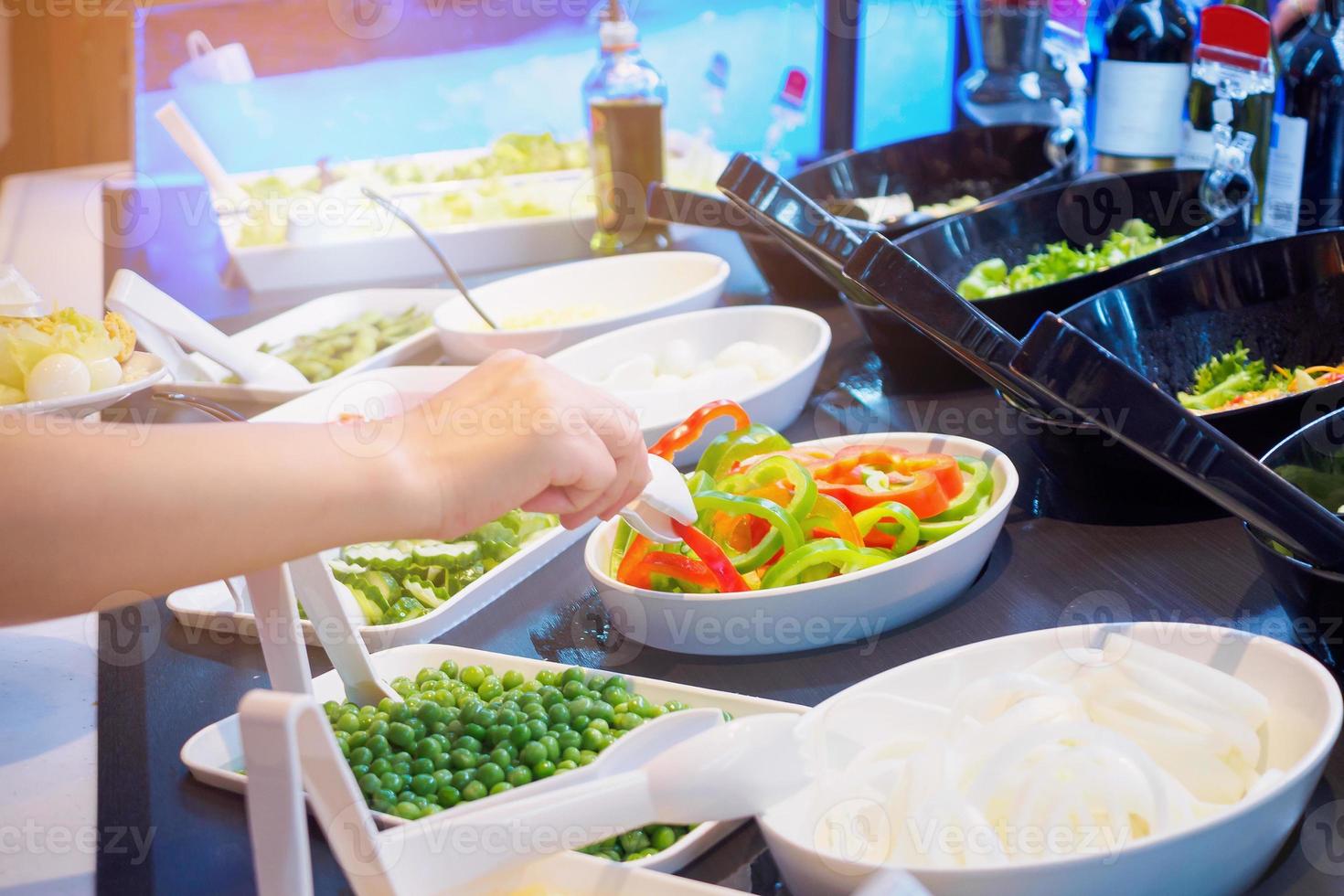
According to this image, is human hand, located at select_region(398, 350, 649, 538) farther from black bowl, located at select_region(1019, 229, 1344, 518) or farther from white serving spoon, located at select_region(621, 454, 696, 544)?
black bowl, located at select_region(1019, 229, 1344, 518)

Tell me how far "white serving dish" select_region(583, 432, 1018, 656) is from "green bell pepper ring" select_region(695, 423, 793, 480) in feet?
0.67

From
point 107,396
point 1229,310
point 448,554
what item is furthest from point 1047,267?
point 107,396

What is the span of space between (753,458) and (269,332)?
3.19 ft

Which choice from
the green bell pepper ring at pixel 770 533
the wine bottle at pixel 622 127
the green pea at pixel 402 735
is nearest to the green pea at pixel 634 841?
the green pea at pixel 402 735

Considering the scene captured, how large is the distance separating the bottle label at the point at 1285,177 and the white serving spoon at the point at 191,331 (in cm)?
132

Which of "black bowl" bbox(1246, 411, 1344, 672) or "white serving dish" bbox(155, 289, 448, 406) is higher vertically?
"black bowl" bbox(1246, 411, 1344, 672)

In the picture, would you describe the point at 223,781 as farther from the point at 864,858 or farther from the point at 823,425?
the point at 823,425

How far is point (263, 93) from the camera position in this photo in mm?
3674

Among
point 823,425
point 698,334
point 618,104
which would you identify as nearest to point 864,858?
point 823,425

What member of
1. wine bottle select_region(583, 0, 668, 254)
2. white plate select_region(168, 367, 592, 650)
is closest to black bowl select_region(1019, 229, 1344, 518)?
white plate select_region(168, 367, 592, 650)

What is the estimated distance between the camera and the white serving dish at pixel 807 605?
0.93m

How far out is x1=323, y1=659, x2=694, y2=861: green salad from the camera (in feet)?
2.53

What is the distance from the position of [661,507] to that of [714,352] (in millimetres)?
704

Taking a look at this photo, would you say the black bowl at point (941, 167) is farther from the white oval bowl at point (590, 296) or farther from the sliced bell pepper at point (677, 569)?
the sliced bell pepper at point (677, 569)
